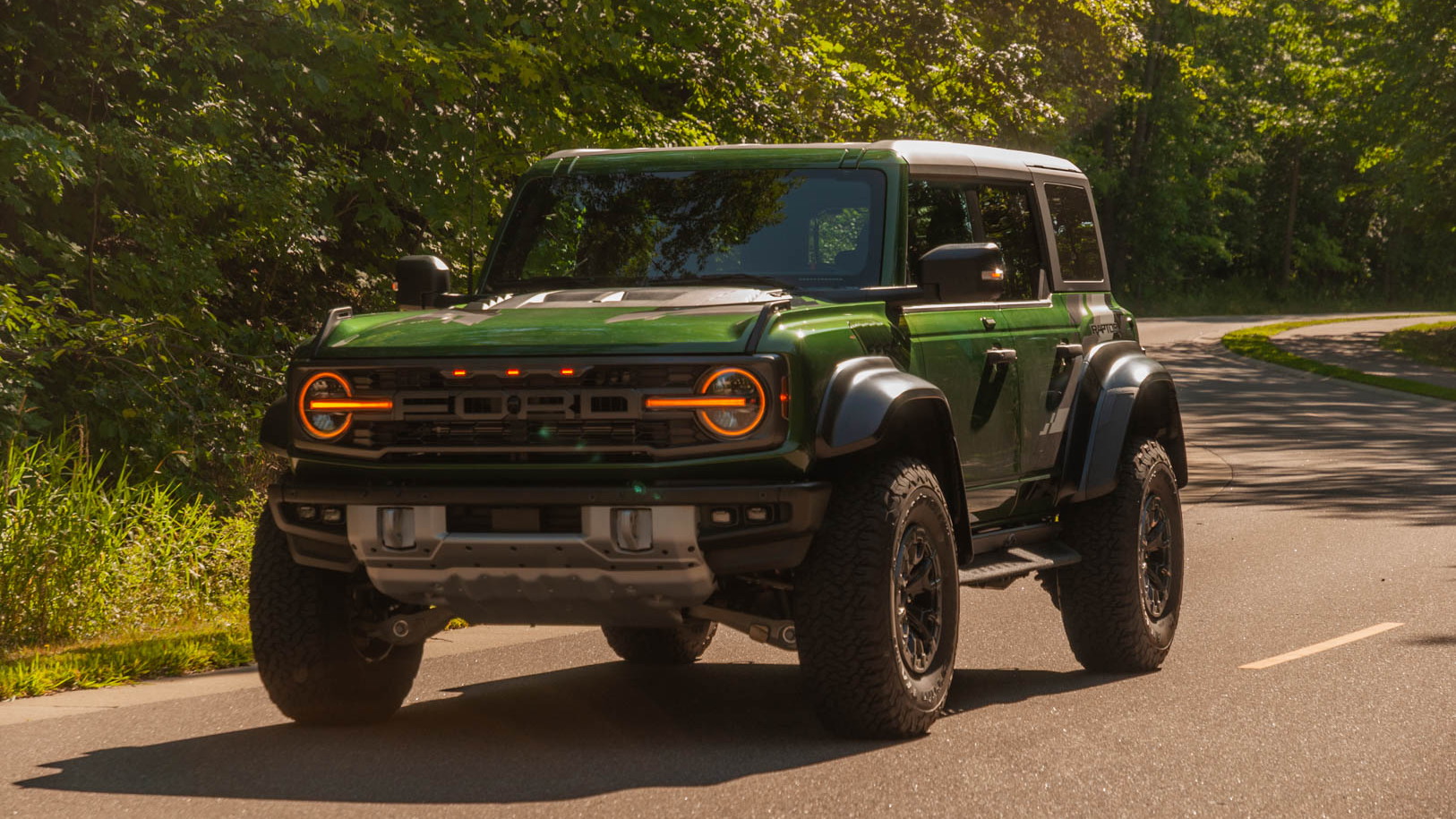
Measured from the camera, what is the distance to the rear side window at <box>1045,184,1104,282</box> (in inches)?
334

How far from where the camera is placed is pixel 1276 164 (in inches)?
3174

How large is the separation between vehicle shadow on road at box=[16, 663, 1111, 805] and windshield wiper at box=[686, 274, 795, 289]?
155 centimetres

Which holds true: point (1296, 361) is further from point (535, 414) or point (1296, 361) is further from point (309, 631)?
point (535, 414)

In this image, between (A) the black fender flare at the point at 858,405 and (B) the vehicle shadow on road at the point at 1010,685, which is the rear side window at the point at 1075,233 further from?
(A) the black fender flare at the point at 858,405

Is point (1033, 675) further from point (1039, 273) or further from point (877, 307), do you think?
point (877, 307)

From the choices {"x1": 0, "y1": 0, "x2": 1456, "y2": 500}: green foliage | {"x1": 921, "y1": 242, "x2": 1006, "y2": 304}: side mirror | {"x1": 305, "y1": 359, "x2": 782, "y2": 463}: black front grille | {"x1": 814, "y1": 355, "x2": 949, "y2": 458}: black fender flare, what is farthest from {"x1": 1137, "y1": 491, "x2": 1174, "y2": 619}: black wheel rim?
{"x1": 0, "y1": 0, "x2": 1456, "y2": 500}: green foliage

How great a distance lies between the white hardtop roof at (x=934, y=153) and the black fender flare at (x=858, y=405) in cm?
132

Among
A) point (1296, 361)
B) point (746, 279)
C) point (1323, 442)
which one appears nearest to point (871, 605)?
point (746, 279)

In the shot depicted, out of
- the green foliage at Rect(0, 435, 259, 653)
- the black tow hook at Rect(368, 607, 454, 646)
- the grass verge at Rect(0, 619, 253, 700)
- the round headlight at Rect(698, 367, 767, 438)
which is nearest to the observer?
the round headlight at Rect(698, 367, 767, 438)

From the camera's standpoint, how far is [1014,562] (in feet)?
24.5

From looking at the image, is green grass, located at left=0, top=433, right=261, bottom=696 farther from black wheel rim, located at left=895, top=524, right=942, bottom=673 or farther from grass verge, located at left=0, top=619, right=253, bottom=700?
black wheel rim, located at left=895, top=524, right=942, bottom=673

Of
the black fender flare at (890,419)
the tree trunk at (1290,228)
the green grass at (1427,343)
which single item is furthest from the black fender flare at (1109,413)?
the tree trunk at (1290,228)

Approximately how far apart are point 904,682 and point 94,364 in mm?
8134

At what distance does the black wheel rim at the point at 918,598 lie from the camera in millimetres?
6209
